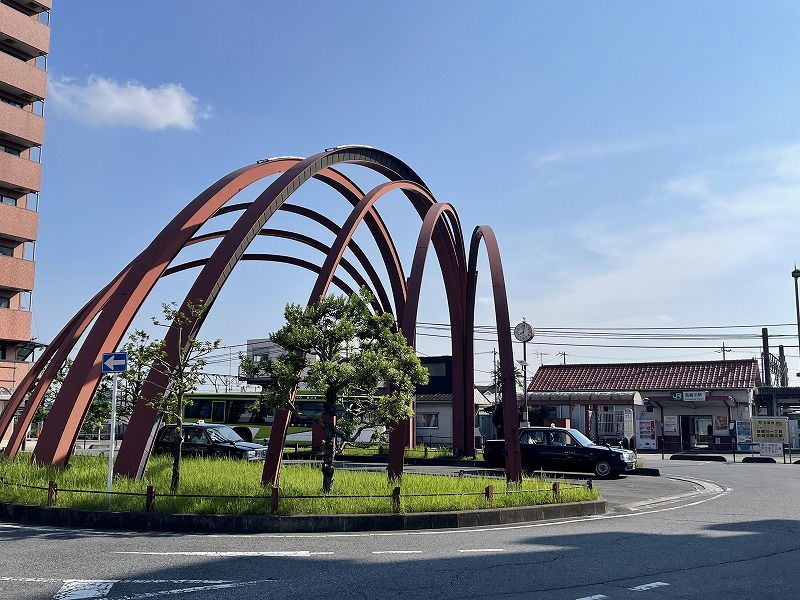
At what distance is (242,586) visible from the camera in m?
8.11

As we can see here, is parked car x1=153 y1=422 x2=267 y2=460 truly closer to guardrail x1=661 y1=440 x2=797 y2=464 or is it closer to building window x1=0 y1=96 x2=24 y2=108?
guardrail x1=661 y1=440 x2=797 y2=464

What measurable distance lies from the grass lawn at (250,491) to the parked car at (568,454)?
22.7 ft

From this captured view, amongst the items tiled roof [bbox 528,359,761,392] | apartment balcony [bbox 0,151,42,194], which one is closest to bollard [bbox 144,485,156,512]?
tiled roof [bbox 528,359,761,392]

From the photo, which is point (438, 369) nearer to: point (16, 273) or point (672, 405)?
Result: point (672, 405)

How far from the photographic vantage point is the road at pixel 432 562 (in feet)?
26.1

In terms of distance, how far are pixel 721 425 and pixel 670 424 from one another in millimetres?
2863

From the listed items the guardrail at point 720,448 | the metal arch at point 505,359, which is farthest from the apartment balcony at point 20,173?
the guardrail at point 720,448

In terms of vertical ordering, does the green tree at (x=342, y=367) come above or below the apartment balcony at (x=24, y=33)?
below

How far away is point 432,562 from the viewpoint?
9578 mm

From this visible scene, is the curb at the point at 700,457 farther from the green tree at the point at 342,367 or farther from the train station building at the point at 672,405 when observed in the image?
the green tree at the point at 342,367

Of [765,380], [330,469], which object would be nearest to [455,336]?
[330,469]

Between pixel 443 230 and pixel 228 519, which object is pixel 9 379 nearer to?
pixel 443 230

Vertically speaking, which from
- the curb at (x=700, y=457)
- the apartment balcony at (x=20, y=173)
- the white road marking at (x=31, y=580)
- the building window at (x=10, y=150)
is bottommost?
the curb at (x=700, y=457)

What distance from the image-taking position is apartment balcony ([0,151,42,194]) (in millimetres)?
42875
